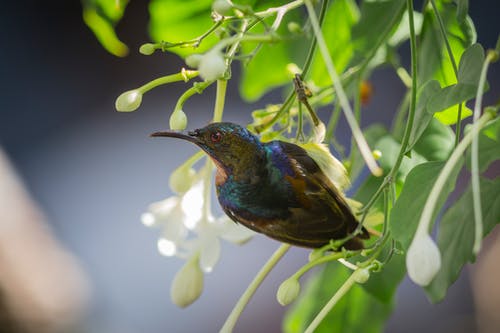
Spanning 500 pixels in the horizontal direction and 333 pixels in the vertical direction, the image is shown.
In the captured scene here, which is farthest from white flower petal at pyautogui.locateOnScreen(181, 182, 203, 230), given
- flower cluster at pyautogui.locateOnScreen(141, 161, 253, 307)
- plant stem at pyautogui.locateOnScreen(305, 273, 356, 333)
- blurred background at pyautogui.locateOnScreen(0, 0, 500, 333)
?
blurred background at pyautogui.locateOnScreen(0, 0, 500, 333)

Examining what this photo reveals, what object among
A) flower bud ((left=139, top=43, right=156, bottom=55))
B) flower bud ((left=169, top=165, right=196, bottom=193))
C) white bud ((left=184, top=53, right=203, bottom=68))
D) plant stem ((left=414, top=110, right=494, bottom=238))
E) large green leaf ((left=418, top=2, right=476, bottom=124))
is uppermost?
flower bud ((left=139, top=43, right=156, bottom=55))

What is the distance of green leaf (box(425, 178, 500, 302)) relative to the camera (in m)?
0.32

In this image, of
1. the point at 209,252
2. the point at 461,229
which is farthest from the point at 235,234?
the point at 461,229

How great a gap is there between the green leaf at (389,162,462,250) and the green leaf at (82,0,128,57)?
19cm

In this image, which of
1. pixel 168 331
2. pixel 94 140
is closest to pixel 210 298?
pixel 168 331

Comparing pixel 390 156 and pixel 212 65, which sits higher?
pixel 212 65

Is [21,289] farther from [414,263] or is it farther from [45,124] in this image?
[414,263]

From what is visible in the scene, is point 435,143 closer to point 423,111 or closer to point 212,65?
point 423,111

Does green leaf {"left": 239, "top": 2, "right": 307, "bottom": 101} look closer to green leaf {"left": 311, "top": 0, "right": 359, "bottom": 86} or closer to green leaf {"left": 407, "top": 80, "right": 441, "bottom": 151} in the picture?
green leaf {"left": 311, "top": 0, "right": 359, "bottom": 86}

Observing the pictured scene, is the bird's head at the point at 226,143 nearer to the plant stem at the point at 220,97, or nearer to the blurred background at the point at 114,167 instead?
the plant stem at the point at 220,97

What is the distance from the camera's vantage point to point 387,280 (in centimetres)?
44

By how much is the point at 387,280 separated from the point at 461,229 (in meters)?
0.13

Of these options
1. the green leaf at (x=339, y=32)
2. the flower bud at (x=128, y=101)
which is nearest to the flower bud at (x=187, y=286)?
the flower bud at (x=128, y=101)

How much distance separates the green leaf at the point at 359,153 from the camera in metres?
0.41
